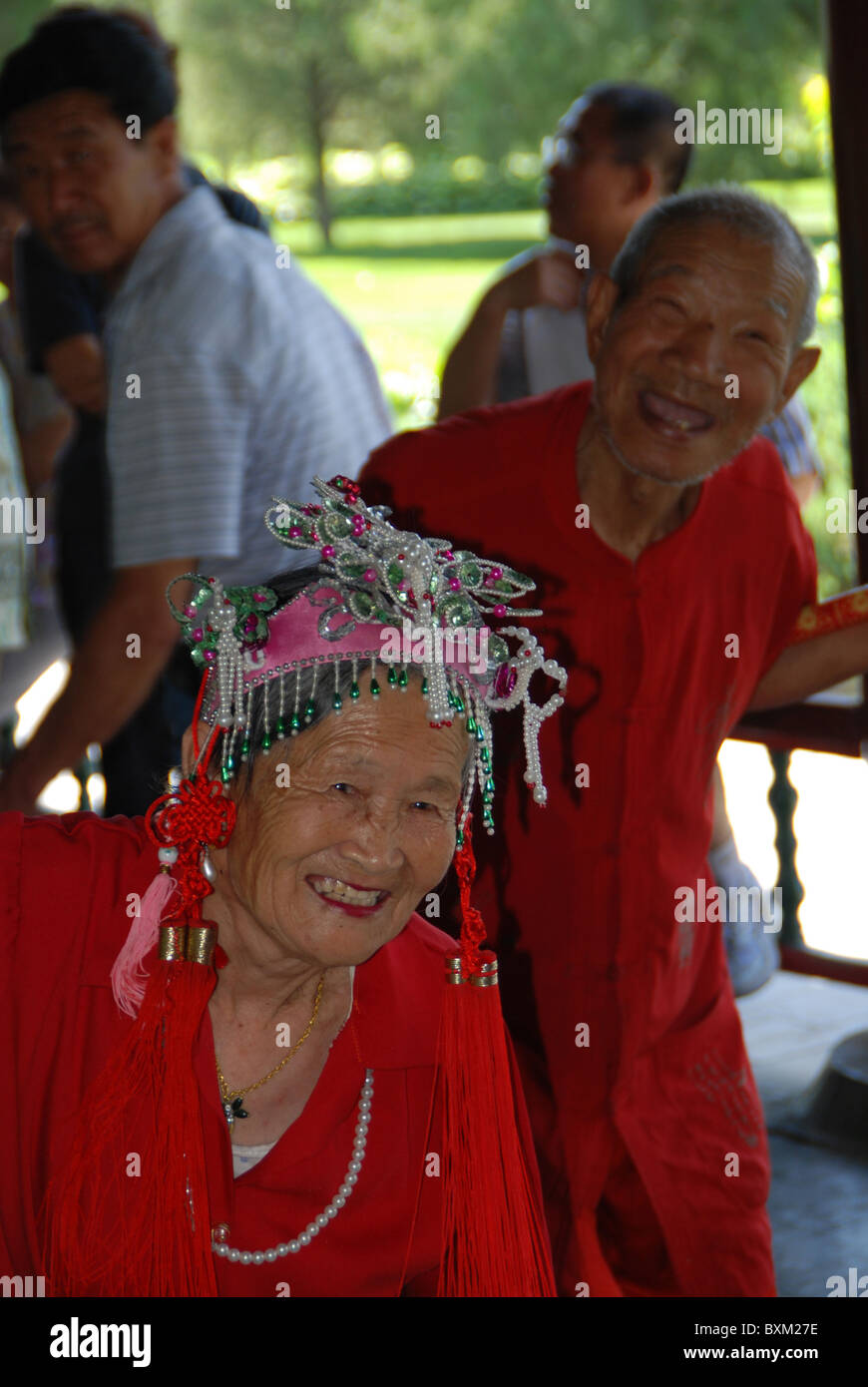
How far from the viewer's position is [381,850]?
1416 millimetres

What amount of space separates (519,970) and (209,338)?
114 centimetres

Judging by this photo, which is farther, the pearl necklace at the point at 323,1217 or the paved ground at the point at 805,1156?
the paved ground at the point at 805,1156

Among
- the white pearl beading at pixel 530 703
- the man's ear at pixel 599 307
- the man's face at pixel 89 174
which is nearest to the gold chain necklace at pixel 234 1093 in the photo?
the white pearl beading at pixel 530 703

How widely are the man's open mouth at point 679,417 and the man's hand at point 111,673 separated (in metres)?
0.87

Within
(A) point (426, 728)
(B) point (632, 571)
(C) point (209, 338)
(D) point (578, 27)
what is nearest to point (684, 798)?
(B) point (632, 571)

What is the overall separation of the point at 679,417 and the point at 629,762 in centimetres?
46

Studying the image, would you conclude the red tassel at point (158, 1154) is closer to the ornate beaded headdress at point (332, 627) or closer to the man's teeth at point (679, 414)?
the ornate beaded headdress at point (332, 627)

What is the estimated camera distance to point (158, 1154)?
138 cm

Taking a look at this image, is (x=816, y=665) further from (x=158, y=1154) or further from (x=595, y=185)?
(x=595, y=185)

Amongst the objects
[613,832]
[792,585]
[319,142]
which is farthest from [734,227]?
[319,142]

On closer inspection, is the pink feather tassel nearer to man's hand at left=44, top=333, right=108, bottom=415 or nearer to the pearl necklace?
the pearl necklace

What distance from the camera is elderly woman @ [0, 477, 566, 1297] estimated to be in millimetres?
1381

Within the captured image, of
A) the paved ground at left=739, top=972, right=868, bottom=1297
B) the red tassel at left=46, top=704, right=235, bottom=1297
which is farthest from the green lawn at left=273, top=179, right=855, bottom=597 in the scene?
the red tassel at left=46, top=704, right=235, bottom=1297

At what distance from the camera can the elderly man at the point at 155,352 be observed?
8.00 feet
